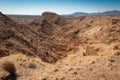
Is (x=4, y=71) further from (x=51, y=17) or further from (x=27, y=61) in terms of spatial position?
(x=51, y=17)

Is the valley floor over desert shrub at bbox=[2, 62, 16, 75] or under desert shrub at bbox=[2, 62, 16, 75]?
under

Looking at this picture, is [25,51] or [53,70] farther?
[25,51]

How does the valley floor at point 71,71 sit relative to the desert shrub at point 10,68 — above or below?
below

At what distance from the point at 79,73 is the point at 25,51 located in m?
7.67

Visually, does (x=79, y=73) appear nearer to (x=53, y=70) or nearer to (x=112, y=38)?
(x=53, y=70)

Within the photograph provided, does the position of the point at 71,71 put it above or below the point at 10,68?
below

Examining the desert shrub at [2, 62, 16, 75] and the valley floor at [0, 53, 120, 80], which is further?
the desert shrub at [2, 62, 16, 75]

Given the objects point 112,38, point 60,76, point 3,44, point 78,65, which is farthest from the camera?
point 112,38

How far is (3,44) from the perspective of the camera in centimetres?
1867

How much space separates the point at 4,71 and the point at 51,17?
170 feet

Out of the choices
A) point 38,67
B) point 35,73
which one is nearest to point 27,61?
point 38,67

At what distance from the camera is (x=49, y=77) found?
11.8 meters

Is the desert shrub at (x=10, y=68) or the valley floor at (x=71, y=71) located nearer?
the valley floor at (x=71, y=71)

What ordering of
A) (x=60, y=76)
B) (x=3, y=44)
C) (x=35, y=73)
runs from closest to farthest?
(x=60, y=76) → (x=35, y=73) → (x=3, y=44)
